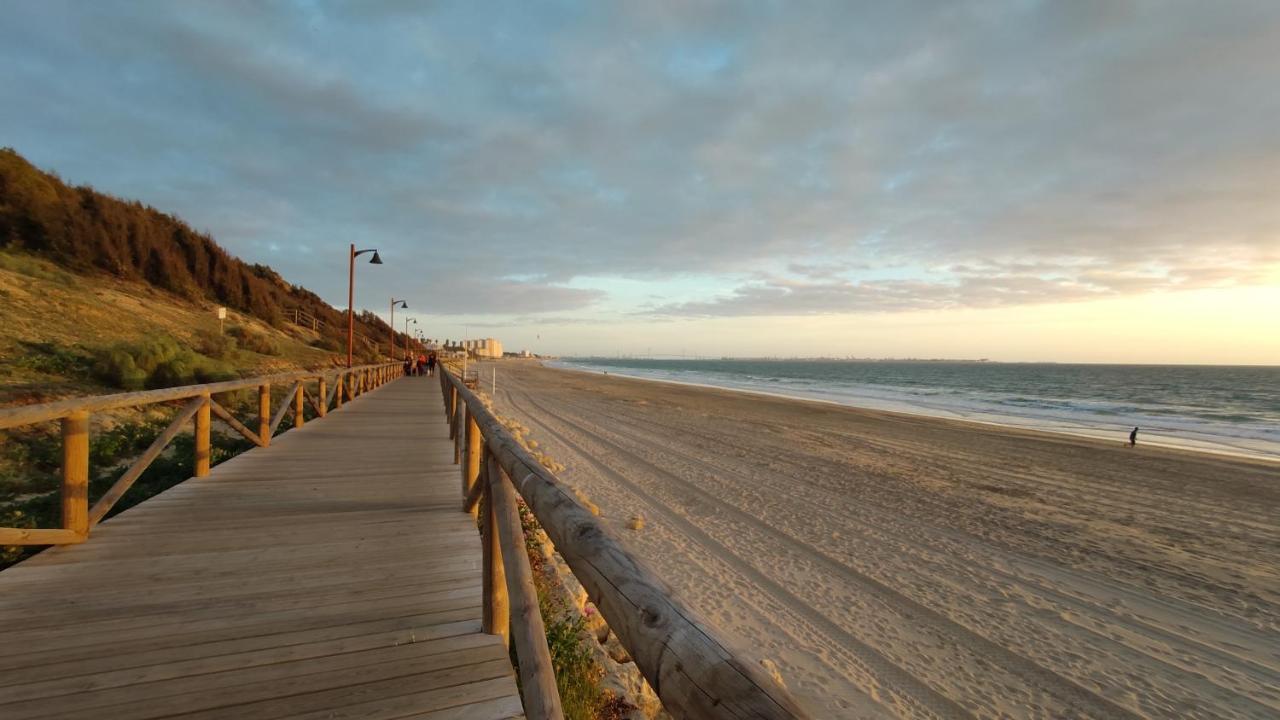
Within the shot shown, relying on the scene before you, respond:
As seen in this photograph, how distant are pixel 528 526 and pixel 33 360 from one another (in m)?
9.68

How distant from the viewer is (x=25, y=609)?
2.58m

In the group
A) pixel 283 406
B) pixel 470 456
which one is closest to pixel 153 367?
pixel 283 406

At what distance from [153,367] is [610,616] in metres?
12.9

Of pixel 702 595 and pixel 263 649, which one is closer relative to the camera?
pixel 263 649

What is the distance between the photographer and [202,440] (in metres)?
5.25

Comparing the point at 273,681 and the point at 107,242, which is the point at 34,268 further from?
the point at 273,681

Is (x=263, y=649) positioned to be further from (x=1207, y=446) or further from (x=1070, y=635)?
(x=1207, y=446)

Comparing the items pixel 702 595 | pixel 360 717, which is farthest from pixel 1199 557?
pixel 360 717

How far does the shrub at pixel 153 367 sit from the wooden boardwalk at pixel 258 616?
723 cm

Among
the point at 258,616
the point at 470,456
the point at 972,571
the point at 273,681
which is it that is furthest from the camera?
the point at 972,571

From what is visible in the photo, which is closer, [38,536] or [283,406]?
[38,536]

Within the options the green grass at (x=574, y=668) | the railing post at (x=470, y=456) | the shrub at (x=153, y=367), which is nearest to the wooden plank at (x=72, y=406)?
the railing post at (x=470, y=456)

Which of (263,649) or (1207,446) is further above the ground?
(263,649)

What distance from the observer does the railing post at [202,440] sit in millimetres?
5117
